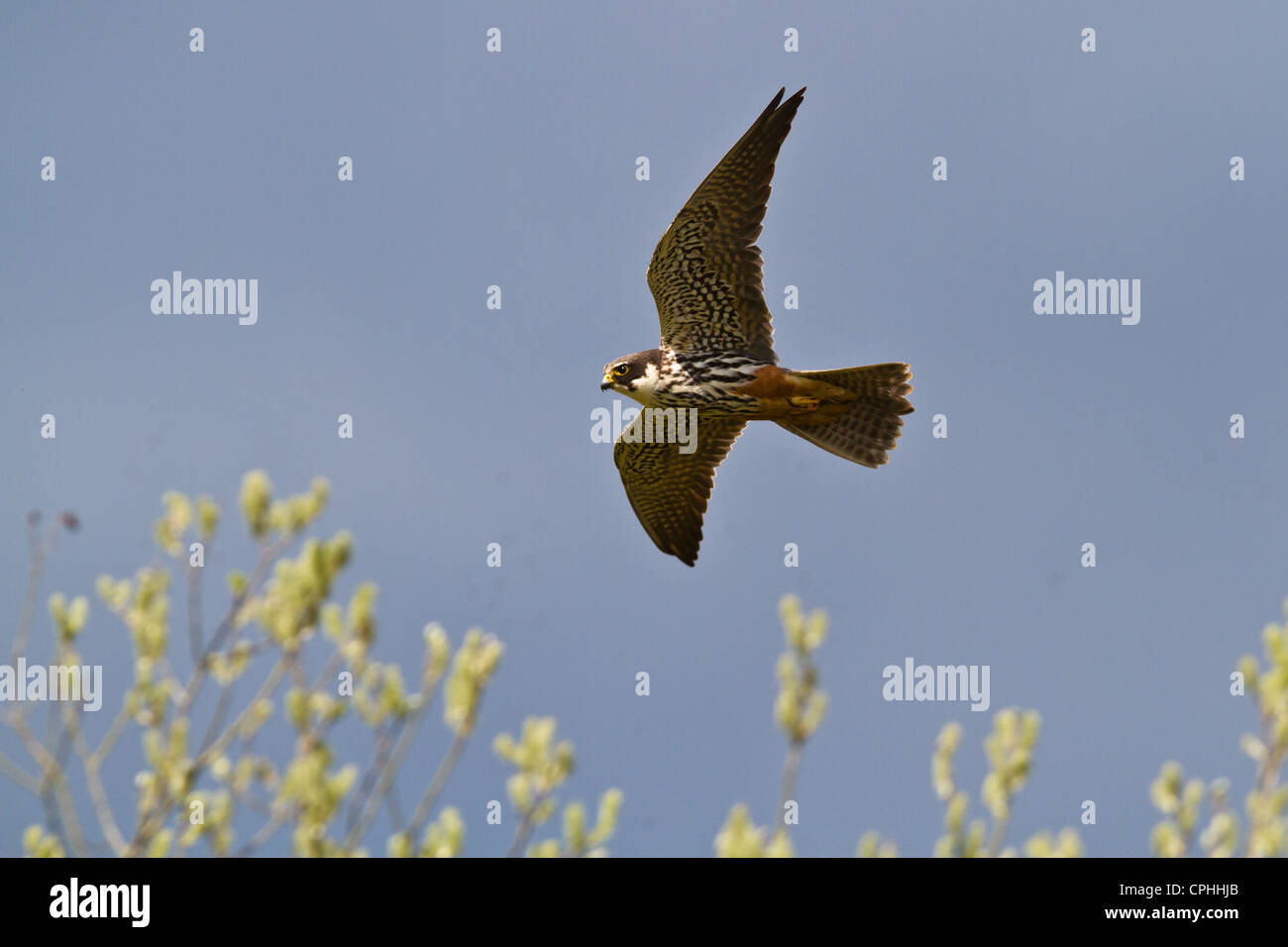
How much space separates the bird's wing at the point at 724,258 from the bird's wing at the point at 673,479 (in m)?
1.26

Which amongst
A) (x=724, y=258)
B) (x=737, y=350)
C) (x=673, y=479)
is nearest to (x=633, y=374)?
(x=737, y=350)

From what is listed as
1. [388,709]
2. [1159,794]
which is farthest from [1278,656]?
[388,709]

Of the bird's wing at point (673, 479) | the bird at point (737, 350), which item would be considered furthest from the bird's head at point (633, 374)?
the bird's wing at point (673, 479)

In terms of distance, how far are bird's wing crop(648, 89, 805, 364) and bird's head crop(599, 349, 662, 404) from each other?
12.2 inches

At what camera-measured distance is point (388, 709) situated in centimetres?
432

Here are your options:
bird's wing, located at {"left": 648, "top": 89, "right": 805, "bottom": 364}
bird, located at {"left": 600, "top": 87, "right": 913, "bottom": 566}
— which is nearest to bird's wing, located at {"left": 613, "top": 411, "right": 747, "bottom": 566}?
bird, located at {"left": 600, "top": 87, "right": 913, "bottom": 566}

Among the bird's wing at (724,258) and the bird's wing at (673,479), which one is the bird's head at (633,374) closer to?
the bird's wing at (724,258)

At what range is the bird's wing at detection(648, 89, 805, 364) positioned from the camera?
969 centimetres

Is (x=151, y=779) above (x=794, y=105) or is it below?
A: below

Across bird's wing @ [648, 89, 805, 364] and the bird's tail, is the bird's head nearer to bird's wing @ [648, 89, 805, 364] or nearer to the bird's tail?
bird's wing @ [648, 89, 805, 364]

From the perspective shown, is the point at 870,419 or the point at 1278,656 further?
the point at 870,419

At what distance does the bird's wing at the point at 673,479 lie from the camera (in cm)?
1152
